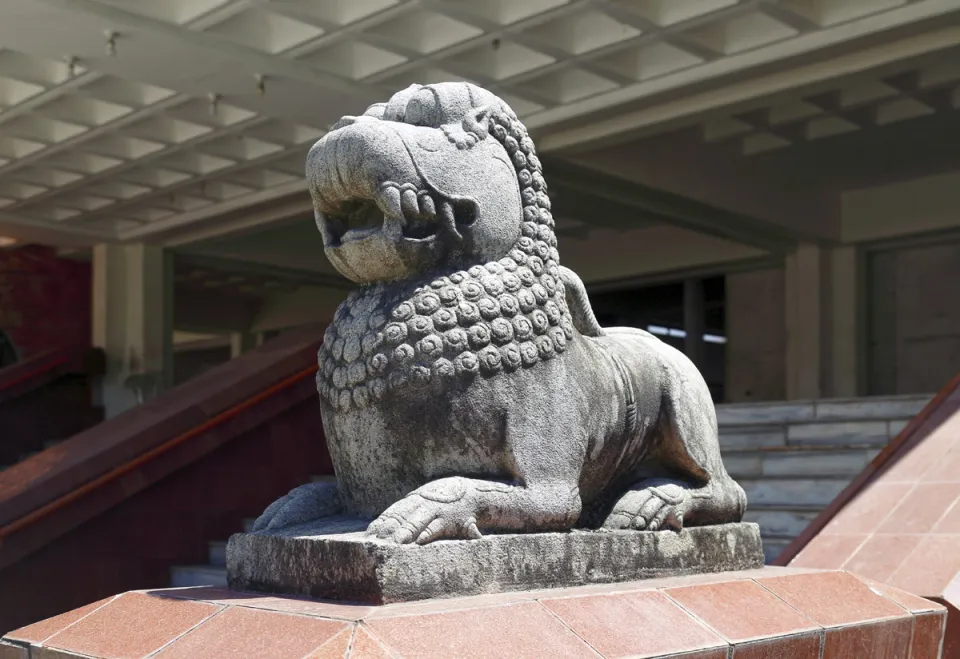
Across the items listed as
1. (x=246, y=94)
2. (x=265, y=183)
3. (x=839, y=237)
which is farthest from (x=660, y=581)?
(x=839, y=237)

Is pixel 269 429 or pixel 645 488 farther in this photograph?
pixel 269 429

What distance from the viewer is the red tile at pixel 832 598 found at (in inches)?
121

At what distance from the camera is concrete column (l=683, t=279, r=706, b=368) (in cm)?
1403

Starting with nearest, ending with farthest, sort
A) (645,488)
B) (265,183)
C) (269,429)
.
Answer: (645,488), (269,429), (265,183)

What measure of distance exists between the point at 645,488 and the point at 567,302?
1.94ft

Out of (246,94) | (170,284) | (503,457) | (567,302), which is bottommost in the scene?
(503,457)

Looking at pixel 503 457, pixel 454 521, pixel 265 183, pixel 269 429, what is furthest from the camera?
pixel 265 183

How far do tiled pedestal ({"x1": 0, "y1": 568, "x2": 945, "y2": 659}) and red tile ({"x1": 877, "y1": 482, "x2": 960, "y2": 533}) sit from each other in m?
1.19

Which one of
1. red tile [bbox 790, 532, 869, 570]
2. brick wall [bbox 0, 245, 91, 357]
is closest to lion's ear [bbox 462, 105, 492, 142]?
red tile [bbox 790, 532, 869, 570]

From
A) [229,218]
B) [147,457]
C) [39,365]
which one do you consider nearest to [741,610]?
[147,457]

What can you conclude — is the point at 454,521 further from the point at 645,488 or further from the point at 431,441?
the point at 645,488

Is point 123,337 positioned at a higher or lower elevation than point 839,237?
lower

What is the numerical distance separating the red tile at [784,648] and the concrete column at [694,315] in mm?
11243

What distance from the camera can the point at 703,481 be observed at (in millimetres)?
3250
